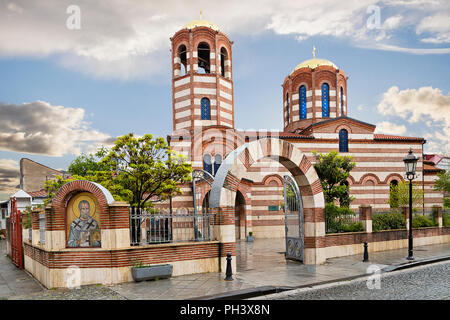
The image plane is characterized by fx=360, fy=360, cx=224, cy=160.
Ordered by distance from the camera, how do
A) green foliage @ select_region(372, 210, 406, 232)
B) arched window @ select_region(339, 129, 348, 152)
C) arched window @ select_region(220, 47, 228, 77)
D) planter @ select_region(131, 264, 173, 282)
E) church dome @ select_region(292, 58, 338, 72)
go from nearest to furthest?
planter @ select_region(131, 264, 173, 282) → green foliage @ select_region(372, 210, 406, 232) → arched window @ select_region(220, 47, 228, 77) → arched window @ select_region(339, 129, 348, 152) → church dome @ select_region(292, 58, 338, 72)

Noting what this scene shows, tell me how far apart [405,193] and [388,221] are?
11.2 meters

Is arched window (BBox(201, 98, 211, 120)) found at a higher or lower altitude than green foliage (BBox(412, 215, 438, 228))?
higher

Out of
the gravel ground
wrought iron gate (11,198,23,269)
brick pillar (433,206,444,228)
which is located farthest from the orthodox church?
the gravel ground

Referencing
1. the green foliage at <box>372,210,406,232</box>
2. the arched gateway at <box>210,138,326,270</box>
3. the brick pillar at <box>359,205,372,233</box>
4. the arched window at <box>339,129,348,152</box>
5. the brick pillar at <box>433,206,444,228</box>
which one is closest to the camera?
the arched gateway at <box>210,138,326,270</box>

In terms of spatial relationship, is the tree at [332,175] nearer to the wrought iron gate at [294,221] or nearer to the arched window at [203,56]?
the wrought iron gate at [294,221]

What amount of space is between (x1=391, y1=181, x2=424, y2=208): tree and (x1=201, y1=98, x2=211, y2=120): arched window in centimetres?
1587

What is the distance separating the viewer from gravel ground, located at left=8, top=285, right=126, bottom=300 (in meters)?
8.53

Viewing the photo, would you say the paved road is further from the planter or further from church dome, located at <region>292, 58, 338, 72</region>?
church dome, located at <region>292, 58, 338, 72</region>

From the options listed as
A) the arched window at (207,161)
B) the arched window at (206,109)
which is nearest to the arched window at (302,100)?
the arched window at (206,109)

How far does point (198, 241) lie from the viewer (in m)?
11.7

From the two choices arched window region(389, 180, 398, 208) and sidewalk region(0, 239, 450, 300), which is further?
arched window region(389, 180, 398, 208)

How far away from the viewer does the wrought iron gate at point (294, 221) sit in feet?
44.9

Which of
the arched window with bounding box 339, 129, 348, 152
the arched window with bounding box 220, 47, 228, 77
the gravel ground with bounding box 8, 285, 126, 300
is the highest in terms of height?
the arched window with bounding box 220, 47, 228, 77

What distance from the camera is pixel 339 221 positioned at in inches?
643
